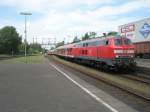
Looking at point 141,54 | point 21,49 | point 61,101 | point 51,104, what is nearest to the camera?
point 51,104

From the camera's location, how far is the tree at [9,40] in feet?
466

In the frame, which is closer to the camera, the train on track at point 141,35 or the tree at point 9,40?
the train on track at point 141,35

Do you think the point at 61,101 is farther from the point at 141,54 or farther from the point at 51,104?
the point at 141,54

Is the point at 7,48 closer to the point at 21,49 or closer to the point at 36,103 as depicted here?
the point at 21,49

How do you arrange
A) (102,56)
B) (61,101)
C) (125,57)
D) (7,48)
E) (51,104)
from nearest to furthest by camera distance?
(51,104)
(61,101)
(125,57)
(102,56)
(7,48)

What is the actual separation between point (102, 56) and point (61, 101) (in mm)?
17360

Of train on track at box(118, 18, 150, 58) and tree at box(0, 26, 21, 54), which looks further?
tree at box(0, 26, 21, 54)

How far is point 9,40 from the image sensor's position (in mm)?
146625

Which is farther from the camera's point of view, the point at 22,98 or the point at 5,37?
the point at 5,37

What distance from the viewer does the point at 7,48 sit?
143 m

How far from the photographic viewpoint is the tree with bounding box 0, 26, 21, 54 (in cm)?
14212

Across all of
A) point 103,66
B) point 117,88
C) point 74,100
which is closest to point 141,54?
point 103,66

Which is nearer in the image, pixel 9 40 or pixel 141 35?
pixel 141 35

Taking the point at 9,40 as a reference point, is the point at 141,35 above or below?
below
